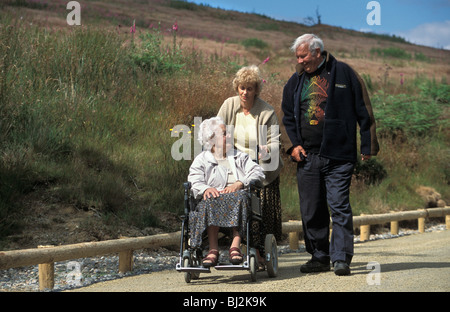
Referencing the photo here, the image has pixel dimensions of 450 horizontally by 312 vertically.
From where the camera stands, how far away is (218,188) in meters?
6.21

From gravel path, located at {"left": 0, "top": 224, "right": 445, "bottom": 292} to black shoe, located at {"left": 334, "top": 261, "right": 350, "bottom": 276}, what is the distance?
7.09 ft

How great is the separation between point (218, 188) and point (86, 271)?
208cm

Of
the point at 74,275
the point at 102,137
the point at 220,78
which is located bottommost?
the point at 74,275

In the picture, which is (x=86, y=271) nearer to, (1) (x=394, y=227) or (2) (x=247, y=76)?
(2) (x=247, y=76)

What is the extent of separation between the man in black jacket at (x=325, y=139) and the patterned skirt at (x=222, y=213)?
90 centimetres

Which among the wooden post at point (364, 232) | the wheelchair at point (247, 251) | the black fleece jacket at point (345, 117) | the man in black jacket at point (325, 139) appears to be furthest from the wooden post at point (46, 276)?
the wooden post at point (364, 232)

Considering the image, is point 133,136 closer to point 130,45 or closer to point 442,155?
point 130,45

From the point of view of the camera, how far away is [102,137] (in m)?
10.7

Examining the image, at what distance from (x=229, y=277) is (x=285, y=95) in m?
1.91

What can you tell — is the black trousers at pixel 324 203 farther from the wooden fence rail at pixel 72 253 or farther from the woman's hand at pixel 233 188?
the wooden fence rail at pixel 72 253

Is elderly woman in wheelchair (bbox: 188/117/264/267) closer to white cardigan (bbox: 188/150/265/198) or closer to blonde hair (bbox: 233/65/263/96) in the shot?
white cardigan (bbox: 188/150/265/198)

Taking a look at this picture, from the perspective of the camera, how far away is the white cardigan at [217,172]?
20.3 ft

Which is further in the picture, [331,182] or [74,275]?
[74,275]
